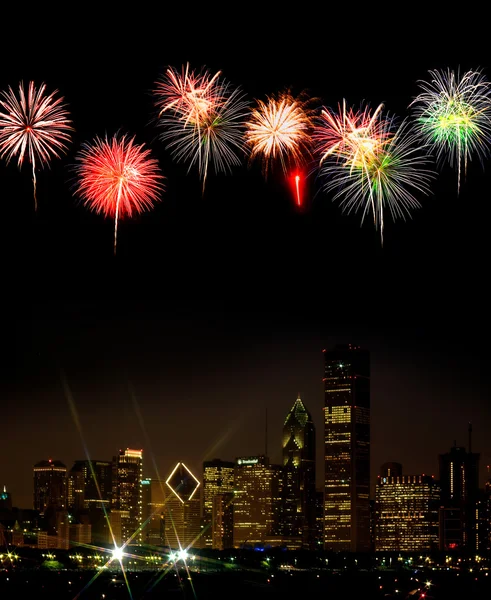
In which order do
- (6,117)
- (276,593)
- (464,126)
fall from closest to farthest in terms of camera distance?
1. (464,126)
2. (6,117)
3. (276,593)

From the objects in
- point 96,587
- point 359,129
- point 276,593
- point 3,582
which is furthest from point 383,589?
point 359,129

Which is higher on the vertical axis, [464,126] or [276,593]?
[464,126]

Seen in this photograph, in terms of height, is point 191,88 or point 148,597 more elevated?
point 191,88

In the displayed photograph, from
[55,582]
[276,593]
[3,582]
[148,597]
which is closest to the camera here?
[148,597]

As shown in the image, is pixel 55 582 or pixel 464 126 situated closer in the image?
pixel 464 126

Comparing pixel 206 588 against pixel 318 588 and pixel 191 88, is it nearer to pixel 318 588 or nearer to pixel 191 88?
pixel 318 588

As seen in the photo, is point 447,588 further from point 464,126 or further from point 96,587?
point 464,126

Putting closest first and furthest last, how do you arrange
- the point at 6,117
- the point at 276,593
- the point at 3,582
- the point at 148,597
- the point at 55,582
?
the point at 6,117 → the point at 148,597 → the point at 276,593 → the point at 3,582 → the point at 55,582

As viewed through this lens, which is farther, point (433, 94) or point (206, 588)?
point (206, 588)

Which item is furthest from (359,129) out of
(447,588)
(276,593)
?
(447,588)
